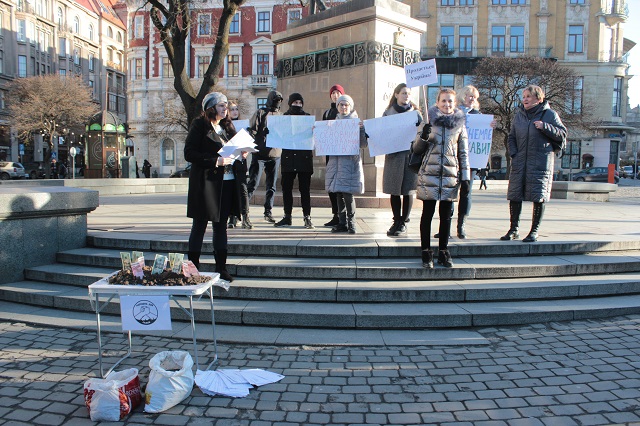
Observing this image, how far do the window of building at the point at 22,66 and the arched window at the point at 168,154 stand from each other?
1629cm

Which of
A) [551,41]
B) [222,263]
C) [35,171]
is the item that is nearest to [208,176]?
[222,263]

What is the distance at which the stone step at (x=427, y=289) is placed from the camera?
5324 mm

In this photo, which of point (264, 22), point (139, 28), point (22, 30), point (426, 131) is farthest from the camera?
point (139, 28)

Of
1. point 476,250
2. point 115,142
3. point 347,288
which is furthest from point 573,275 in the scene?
point 115,142

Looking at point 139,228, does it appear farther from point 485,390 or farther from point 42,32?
point 42,32

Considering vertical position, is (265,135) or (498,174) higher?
(265,135)

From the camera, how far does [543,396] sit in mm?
3535

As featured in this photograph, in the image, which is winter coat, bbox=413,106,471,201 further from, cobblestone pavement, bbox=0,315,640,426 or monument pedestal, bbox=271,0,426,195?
monument pedestal, bbox=271,0,426,195

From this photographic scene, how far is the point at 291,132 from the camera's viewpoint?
7.43 metres

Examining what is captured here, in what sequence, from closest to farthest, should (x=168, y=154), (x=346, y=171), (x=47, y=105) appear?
(x=346, y=171) → (x=47, y=105) → (x=168, y=154)

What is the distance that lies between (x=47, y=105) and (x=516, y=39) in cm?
4328

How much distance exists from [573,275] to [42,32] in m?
64.6

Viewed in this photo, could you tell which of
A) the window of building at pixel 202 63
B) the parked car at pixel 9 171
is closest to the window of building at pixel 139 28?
the window of building at pixel 202 63

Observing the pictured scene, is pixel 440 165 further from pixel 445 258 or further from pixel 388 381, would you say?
pixel 388 381
